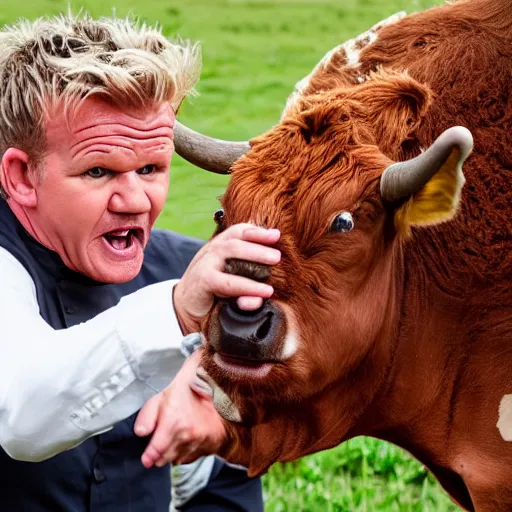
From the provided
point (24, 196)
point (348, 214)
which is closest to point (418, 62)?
point (348, 214)

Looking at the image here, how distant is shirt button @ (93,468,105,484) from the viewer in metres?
4.68

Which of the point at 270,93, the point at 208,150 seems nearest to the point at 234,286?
the point at 208,150

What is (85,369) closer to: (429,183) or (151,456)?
(151,456)

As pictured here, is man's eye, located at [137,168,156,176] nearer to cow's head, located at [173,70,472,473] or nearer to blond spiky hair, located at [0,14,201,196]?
blond spiky hair, located at [0,14,201,196]

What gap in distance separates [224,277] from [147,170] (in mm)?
980

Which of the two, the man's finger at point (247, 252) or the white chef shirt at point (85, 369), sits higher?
the man's finger at point (247, 252)

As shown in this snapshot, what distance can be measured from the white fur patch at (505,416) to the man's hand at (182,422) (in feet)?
3.31

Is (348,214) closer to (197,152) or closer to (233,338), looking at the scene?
(233,338)

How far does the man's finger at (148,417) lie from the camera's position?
388cm

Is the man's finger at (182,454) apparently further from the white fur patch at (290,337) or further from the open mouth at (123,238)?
the open mouth at (123,238)

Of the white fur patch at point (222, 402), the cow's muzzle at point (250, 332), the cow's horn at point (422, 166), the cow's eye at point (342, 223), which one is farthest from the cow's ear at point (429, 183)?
the white fur patch at point (222, 402)

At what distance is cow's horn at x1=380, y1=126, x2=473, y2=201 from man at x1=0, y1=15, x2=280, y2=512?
435 millimetres

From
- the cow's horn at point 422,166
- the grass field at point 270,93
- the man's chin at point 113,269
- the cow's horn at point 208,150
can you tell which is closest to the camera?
the cow's horn at point 422,166

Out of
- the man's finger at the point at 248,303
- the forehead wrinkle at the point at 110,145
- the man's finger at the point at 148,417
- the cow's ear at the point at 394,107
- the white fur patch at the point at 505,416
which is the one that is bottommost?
the white fur patch at the point at 505,416
